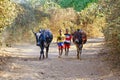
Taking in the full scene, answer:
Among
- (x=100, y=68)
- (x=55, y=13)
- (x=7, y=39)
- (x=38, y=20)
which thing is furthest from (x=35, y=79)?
(x=55, y=13)

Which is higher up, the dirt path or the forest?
the forest

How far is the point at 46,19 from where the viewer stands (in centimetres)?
4541

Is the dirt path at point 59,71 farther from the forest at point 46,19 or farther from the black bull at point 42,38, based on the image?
the black bull at point 42,38

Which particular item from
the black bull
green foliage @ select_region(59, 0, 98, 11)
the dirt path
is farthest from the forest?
the black bull

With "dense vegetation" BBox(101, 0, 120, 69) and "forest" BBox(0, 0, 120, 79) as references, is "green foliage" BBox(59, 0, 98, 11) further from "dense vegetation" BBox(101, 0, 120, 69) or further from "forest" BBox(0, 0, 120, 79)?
"dense vegetation" BBox(101, 0, 120, 69)

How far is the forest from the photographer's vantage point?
19.0m

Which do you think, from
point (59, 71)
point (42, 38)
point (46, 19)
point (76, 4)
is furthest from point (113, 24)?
point (76, 4)

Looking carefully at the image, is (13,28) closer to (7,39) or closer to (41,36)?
(7,39)

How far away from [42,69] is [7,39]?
57.2 ft

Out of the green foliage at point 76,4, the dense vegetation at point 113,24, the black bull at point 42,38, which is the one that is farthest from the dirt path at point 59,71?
the green foliage at point 76,4

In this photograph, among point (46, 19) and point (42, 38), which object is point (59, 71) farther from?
point (46, 19)

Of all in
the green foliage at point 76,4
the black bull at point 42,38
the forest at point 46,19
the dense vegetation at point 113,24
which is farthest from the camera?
the green foliage at point 76,4

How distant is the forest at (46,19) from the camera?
19.0 meters

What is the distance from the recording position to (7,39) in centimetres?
3512
